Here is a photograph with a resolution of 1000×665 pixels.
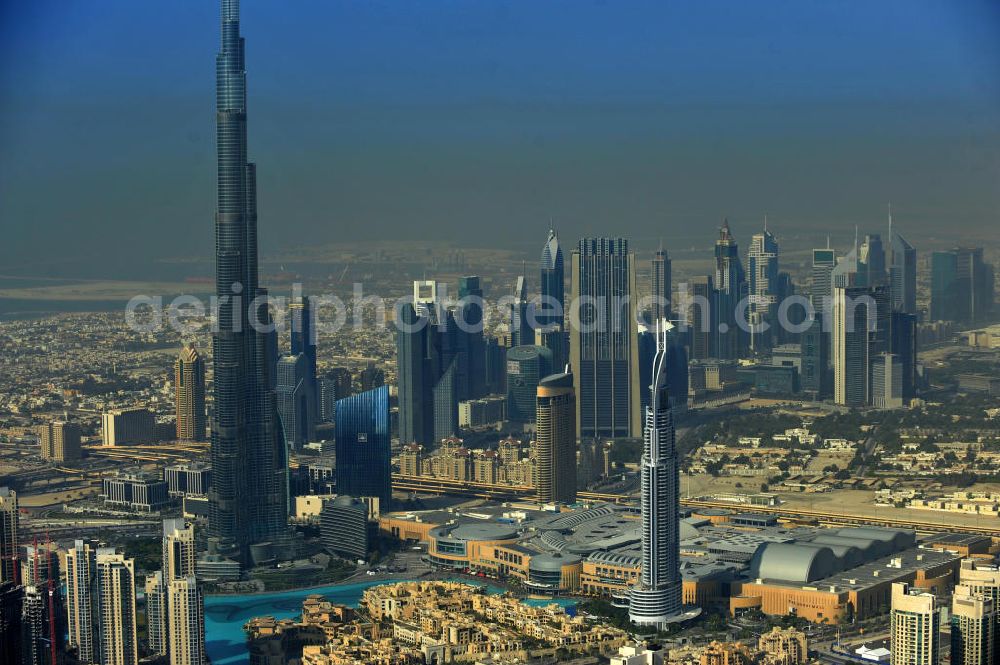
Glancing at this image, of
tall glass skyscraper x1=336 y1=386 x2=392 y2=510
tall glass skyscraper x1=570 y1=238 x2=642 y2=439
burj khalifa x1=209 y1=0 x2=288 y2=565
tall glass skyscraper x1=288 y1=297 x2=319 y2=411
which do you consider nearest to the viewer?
burj khalifa x1=209 y1=0 x2=288 y2=565

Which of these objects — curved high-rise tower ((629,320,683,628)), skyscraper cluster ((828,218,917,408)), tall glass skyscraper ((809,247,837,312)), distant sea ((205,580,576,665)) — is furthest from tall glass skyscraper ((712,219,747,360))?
curved high-rise tower ((629,320,683,628))

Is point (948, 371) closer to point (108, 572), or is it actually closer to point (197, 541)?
point (197, 541)

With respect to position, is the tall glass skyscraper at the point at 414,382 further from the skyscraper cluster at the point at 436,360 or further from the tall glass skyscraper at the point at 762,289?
the tall glass skyscraper at the point at 762,289

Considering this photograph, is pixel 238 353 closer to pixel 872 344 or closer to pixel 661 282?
pixel 661 282

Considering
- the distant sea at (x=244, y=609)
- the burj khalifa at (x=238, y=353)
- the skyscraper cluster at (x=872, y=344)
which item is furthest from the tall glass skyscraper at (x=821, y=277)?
the distant sea at (x=244, y=609)

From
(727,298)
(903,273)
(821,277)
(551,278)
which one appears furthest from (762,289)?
(551,278)

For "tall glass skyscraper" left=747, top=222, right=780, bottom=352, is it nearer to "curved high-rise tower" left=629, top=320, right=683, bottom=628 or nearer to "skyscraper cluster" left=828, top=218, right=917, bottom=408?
"skyscraper cluster" left=828, top=218, right=917, bottom=408
